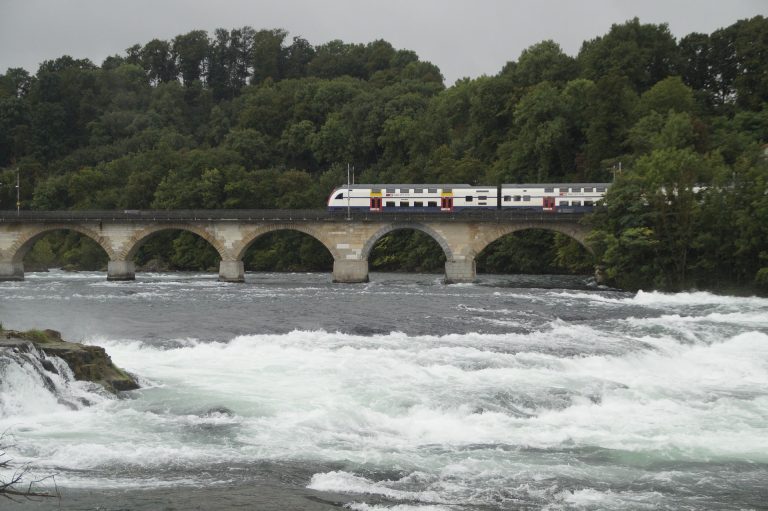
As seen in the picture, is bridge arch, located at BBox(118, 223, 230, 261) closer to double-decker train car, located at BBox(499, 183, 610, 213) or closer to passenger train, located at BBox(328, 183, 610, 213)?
passenger train, located at BBox(328, 183, 610, 213)

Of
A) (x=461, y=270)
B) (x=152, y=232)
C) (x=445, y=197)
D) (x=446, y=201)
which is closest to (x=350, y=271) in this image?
(x=461, y=270)

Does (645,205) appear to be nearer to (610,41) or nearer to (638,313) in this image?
(638,313)

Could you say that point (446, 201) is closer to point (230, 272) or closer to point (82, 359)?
point (230, 272)

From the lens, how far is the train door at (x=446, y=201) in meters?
77.4

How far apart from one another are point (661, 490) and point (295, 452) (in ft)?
25.4

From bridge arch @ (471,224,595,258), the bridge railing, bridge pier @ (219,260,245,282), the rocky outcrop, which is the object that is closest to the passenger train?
the bridge railing

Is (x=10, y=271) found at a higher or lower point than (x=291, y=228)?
lower

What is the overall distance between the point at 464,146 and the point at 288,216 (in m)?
38.4

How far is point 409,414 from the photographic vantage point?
77.5 feet

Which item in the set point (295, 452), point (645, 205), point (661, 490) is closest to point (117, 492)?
point (295, 452)

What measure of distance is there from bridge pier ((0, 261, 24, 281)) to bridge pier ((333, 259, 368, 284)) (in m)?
27.7

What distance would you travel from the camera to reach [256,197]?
4136 inches

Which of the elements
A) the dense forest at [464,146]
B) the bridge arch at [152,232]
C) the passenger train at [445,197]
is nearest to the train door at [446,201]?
the passenger train at [445,197]

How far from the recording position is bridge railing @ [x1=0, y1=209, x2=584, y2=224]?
7319cm
